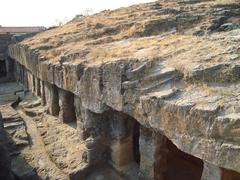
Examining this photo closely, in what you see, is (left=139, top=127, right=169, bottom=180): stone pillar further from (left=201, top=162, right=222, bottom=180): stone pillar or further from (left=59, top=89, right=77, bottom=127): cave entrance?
(left=59, top=89, right=77, bottom=127): cave entrance

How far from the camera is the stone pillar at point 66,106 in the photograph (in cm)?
1115

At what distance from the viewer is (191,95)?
530cm

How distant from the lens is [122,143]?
8039 mm

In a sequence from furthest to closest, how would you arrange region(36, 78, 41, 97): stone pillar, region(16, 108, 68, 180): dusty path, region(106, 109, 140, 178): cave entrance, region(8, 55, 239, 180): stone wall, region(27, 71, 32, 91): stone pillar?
region(27, 71, 32, 91): stone pillar
region(36, 78, 41, 97): stone pillar
region(16, 108, 68, 180): dusty path
region(106, 109, 140, 178): cave entrance
region(8, 55, 239, 180): stone wall

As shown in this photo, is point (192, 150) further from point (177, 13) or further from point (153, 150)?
point (177, 13)

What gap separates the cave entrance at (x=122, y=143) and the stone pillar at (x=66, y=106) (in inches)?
127

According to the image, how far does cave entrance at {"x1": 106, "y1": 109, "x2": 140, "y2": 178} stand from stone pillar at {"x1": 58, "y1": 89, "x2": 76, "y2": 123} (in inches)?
127

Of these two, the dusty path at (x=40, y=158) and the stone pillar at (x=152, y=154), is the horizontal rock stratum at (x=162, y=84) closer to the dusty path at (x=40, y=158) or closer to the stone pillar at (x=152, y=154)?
the stone pillar at (x=152, y=154)

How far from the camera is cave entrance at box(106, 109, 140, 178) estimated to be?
791cm

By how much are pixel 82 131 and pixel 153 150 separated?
9.86 ft

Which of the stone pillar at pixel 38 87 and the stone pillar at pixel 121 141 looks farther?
the stone pillar at pixel 38 87

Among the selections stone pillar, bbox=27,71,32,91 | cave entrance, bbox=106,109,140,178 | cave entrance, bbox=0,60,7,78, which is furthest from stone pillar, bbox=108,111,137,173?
cave entrance, bbox=0,60,7,78

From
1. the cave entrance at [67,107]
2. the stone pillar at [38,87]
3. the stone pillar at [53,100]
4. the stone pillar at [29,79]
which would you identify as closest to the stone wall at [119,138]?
the cave entrance at [67,107]

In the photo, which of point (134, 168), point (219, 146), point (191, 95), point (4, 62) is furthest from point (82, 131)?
point (4, 62)
